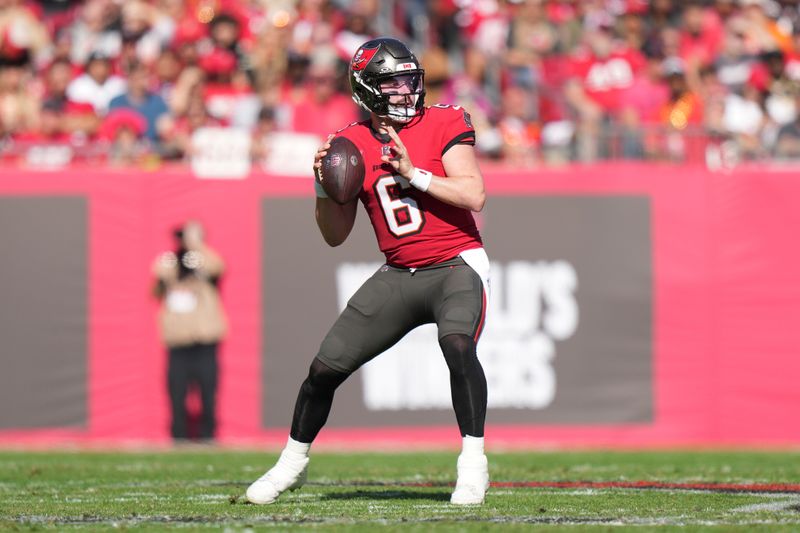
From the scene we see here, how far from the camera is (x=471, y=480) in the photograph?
5.76 metres

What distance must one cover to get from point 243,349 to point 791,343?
467 centimetres

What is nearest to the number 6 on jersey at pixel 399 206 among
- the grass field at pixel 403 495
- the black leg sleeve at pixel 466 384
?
the black leg sleeve at pixel 466 384

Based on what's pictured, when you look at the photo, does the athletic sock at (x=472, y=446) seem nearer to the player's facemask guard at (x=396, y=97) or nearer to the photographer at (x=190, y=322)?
the player's facemask guard at (x=396, y=97)

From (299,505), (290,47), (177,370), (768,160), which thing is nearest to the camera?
(299,505)

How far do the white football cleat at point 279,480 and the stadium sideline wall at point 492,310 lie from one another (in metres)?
5.59

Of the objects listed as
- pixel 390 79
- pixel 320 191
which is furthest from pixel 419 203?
pixel 390 79

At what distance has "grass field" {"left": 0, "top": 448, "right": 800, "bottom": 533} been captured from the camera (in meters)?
5.28

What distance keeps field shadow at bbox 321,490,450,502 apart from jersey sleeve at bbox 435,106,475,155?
5.20 ft

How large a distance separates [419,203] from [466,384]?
2.76 feet

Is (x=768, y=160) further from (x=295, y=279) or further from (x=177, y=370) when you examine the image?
(x=177, y=370)

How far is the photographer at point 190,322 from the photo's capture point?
11609 mm

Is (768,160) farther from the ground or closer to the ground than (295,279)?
farther from the ground

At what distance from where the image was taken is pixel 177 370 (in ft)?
38.2

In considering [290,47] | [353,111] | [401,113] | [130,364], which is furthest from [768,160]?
[401,113]
